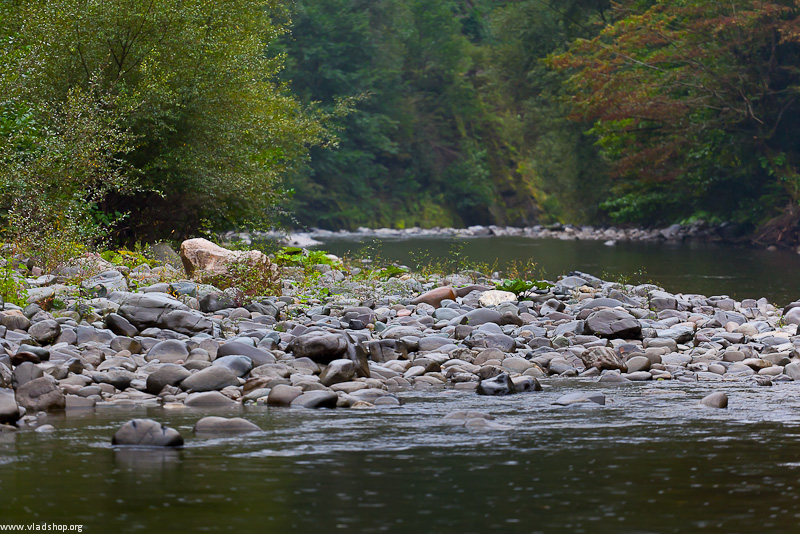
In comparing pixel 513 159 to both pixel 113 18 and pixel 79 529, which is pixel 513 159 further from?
pixel 79 529

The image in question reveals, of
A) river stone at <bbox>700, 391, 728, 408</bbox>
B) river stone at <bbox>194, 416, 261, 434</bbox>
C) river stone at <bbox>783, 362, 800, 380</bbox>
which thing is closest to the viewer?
river stone at <bbox>194, 416, 261, 434</bbox>

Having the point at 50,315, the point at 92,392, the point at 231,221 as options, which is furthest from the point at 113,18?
the point at 92,392

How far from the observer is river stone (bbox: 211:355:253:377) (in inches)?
275

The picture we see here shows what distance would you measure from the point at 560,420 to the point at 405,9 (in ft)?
179

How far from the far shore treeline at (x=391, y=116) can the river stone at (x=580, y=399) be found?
6.96m

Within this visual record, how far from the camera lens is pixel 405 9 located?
57.5 m

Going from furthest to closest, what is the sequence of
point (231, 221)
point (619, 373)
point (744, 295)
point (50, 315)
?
point (231, 221) < point (744, 295) < point (50, 315) < point (619, 373)

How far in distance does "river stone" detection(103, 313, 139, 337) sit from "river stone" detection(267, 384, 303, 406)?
2266 mm

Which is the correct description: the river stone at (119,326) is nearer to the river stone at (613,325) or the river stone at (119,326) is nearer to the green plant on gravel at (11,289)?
the green plant on gravel at (11,289)

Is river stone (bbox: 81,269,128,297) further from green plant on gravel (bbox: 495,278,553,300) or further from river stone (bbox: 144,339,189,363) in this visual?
green plant on gravel (bbox: 495,278,553,300)

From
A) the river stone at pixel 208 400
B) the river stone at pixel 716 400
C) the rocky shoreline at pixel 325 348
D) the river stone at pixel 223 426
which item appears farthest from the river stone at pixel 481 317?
the river stone at pixel 223 426

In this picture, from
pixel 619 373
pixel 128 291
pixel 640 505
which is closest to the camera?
pixel 640 505

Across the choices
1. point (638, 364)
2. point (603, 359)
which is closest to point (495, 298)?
point (603, 359)

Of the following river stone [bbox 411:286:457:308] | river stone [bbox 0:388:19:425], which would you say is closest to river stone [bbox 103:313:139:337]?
river stone [bbox 0:388:19:425]
